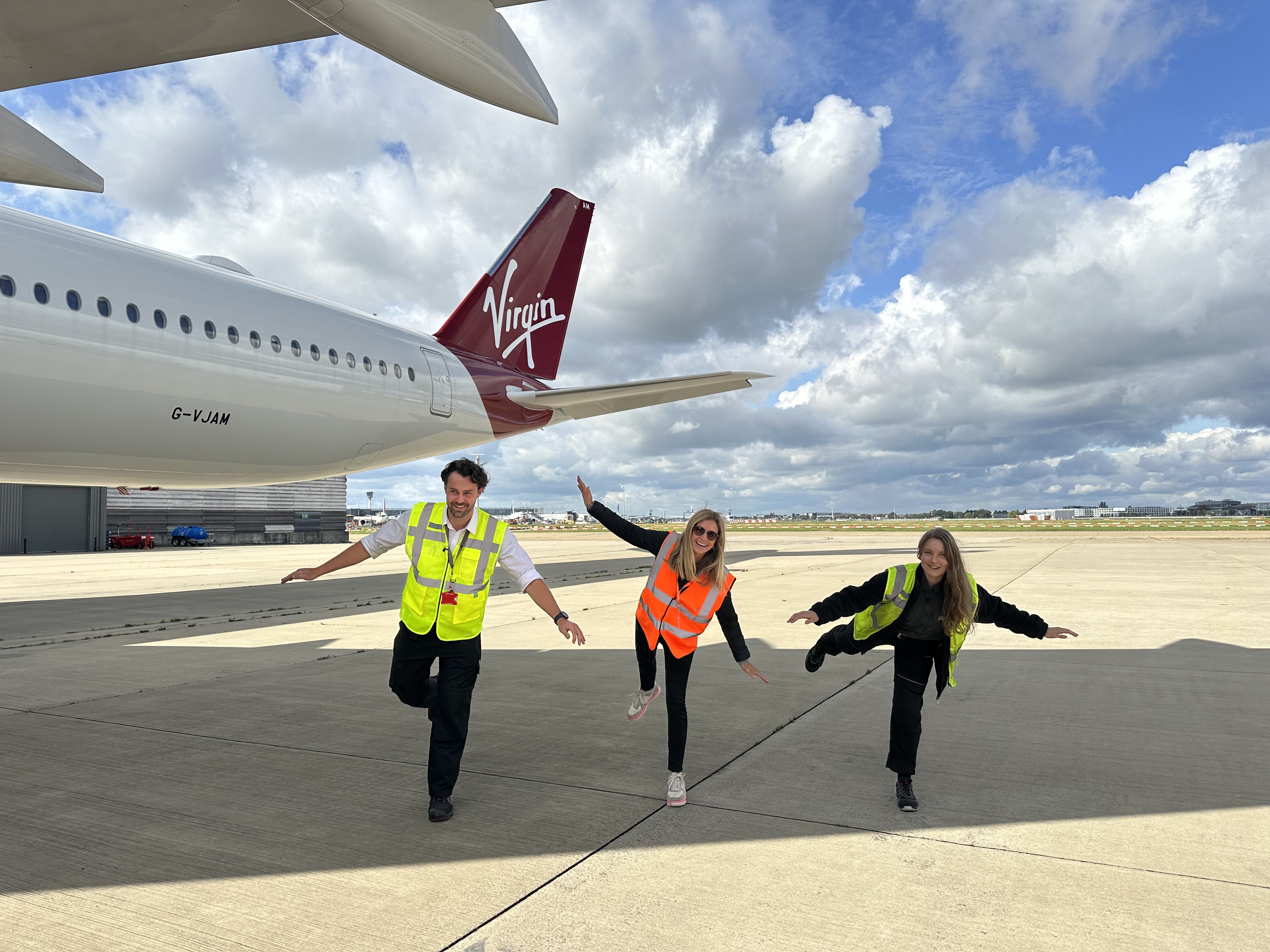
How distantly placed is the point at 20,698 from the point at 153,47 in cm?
555

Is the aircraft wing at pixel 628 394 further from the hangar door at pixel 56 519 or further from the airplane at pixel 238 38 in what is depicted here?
the hangar door at pixel 56 519

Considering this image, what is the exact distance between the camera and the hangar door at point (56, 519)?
34719mm

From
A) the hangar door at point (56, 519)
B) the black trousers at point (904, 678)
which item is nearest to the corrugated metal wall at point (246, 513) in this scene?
the hangar door at point (56, 519)

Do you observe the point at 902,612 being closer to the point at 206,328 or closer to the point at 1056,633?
the point at 1056,633

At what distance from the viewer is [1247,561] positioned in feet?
76.1

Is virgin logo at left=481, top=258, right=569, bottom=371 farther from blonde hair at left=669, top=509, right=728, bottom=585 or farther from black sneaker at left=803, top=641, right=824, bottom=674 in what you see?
black sneaker at left=803, top=641, right=824, bottom=674

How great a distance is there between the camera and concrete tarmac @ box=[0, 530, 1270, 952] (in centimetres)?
308

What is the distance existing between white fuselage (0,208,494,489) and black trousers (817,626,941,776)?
34.9 ft

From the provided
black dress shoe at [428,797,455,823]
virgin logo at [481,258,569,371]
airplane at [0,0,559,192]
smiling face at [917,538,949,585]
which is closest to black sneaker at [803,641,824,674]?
smiling face at [917,538,949,585]

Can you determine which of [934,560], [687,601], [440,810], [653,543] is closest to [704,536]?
[687,601]

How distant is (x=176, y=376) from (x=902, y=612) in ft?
37.0

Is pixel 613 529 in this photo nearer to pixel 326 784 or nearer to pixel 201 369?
pixel 326 784

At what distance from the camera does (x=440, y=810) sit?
4.09m

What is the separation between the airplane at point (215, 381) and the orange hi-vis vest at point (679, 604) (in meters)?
9.69
